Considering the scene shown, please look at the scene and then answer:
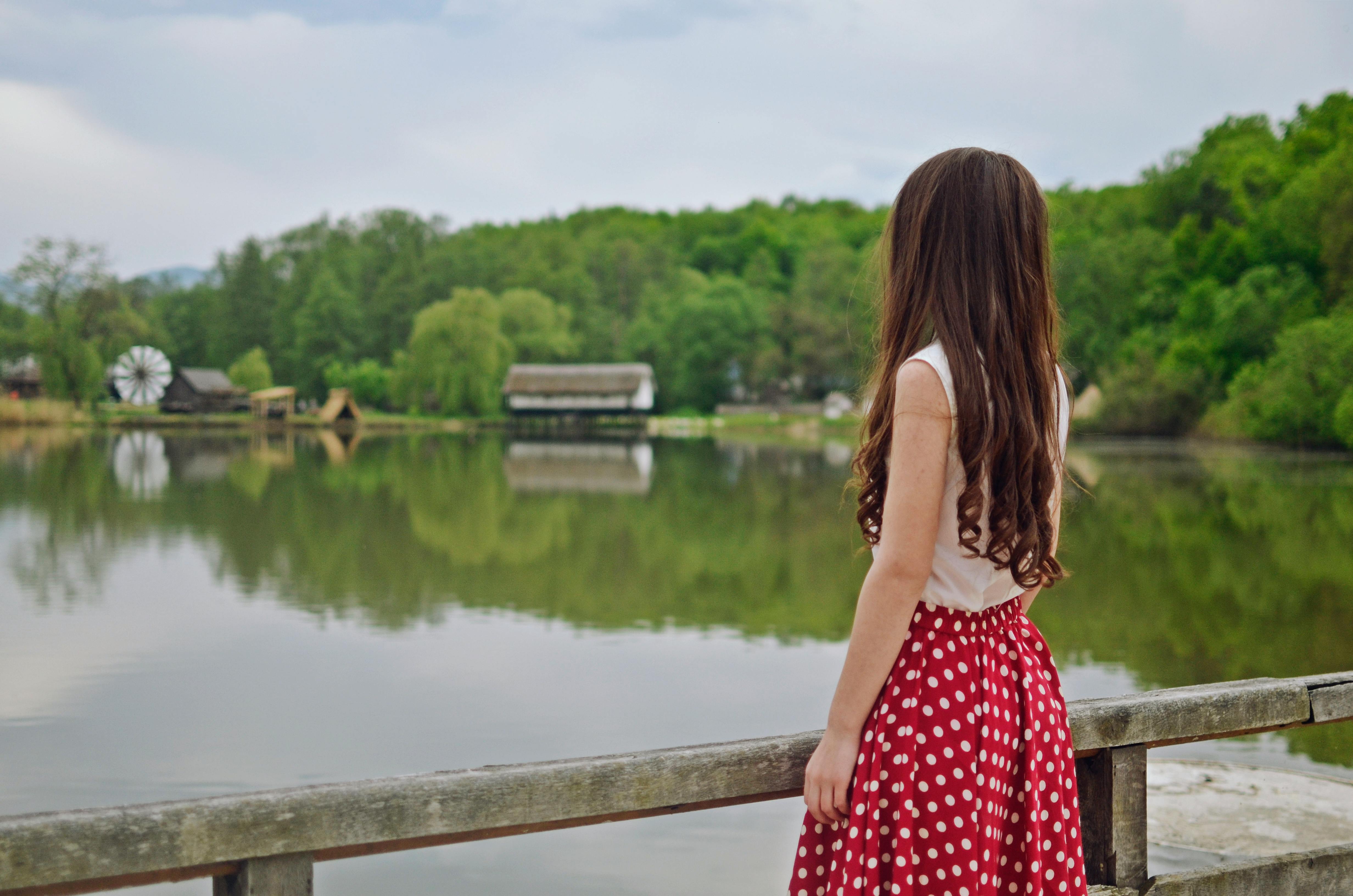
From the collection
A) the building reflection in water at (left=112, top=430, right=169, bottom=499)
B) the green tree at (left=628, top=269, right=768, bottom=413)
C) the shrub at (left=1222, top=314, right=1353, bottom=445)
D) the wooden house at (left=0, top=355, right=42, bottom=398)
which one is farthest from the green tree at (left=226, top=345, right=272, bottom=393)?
the shrub at (left=1222, top=314, right=1353, bottom=445)

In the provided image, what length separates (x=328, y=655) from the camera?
369 inches

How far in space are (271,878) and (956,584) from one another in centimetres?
109

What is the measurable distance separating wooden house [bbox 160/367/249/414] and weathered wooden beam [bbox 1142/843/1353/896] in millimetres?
74727

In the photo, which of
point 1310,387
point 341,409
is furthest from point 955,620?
point 341,409

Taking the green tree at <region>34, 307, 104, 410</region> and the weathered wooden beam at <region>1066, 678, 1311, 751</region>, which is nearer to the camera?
the weathered wooden beam at <region>1066, 678, 1311, 751</region>

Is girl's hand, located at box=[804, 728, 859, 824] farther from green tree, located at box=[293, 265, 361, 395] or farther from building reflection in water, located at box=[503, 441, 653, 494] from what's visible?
green tree, located at box=[293, 265, 361, 395]

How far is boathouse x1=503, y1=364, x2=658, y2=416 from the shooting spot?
6806cm

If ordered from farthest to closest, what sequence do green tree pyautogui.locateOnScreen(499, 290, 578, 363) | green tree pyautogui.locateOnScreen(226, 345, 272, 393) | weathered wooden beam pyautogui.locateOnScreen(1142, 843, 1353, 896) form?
green tree pyautogui.locateOnScreen(226, 345, 272, 393), green tree pyautogui.locateOnScreen(499, 290, 578, 363), weathered wooden beam pyautogui.locateOnScreen(1142, 843, 1353, 896)

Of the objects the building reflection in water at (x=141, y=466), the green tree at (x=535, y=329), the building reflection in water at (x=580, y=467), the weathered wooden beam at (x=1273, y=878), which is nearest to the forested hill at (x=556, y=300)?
the green tree at (x=535, y=329)

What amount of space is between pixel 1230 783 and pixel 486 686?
16.4 ft

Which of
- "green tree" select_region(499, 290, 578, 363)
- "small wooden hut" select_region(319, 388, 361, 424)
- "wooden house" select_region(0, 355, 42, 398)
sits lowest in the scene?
"small wooden hut" select_region(319, 388, 361, 424)

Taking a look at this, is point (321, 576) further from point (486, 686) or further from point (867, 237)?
point (867, 237)

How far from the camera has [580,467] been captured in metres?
32.6

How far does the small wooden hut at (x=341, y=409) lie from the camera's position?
69438mm
